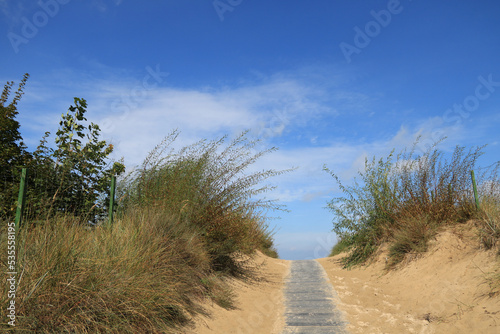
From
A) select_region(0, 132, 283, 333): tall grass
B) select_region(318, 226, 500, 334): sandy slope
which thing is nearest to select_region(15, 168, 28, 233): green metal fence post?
select_region(0, 132, 283, 333): tall grass

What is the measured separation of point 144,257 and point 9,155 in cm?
497

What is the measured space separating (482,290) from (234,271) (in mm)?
4793

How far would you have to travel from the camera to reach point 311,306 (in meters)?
6.70

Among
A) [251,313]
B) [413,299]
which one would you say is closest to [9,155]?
[251,313]

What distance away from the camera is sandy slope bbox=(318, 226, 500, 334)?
5.15 metres

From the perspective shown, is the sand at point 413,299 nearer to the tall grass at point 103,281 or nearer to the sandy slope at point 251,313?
the sandy slope at point 251,313

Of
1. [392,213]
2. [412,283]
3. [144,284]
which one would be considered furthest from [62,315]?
[392,213]

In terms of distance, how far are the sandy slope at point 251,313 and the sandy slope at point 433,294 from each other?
50.6 inches

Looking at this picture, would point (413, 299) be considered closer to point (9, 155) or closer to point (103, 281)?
point (103, 281)

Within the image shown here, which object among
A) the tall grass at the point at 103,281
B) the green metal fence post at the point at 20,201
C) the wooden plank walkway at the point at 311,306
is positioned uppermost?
the green metal fence post at the point at 20,201

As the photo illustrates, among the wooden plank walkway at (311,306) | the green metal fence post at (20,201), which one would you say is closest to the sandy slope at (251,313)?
the wooden plank walkway at (311,306)

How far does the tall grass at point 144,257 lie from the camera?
364cm

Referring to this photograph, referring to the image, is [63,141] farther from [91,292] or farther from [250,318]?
[250,318]

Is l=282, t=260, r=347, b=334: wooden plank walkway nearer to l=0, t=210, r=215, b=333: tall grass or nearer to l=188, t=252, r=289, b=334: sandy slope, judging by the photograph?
l=188, t=252, r=289, b=334: sandy slope
